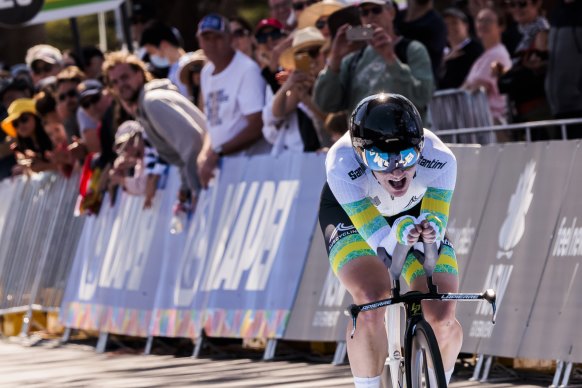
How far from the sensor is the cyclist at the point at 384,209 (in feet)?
24.4

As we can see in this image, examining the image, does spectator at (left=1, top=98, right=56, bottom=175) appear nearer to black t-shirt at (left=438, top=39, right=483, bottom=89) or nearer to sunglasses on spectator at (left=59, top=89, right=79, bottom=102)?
sunglasses on spectator at (left=59, top=89, right=79, bottom=102)

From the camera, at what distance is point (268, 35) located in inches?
572

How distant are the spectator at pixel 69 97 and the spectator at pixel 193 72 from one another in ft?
6.91

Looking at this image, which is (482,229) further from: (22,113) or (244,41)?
(22,113)

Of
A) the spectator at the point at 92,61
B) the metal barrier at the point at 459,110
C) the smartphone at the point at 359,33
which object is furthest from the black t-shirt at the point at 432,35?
the spectator at the point at 92,61

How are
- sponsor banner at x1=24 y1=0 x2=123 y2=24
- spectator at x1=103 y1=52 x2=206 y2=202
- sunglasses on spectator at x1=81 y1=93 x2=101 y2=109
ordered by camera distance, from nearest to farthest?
spectator at x1=103 y1=52 x2=206 y2=202
sunglasses on spectator at x1=81 y1=93 x2=101 y2=109
sponsor banner at x1=24 y1=0 x2=123 y2=24

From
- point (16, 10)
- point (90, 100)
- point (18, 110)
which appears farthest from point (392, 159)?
point (16, 10)

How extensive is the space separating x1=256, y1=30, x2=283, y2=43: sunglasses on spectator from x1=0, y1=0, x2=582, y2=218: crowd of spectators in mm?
13

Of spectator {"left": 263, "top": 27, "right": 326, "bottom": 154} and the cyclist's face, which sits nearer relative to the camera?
the cyclist's face

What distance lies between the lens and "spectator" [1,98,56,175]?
17.8 m

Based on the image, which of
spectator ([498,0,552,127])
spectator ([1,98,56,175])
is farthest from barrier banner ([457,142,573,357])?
spectator ([1,98,56,175])

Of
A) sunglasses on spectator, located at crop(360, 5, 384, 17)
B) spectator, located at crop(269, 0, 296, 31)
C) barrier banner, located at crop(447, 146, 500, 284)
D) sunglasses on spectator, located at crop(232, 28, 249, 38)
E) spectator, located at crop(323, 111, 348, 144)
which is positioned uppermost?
Result: spectator, located at crop(269, 0, 296, 31)

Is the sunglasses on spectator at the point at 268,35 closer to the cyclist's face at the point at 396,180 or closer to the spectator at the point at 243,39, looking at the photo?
the spectator at the point at 243,39

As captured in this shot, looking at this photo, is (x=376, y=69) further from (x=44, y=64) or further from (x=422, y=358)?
(x=44, y=64)
